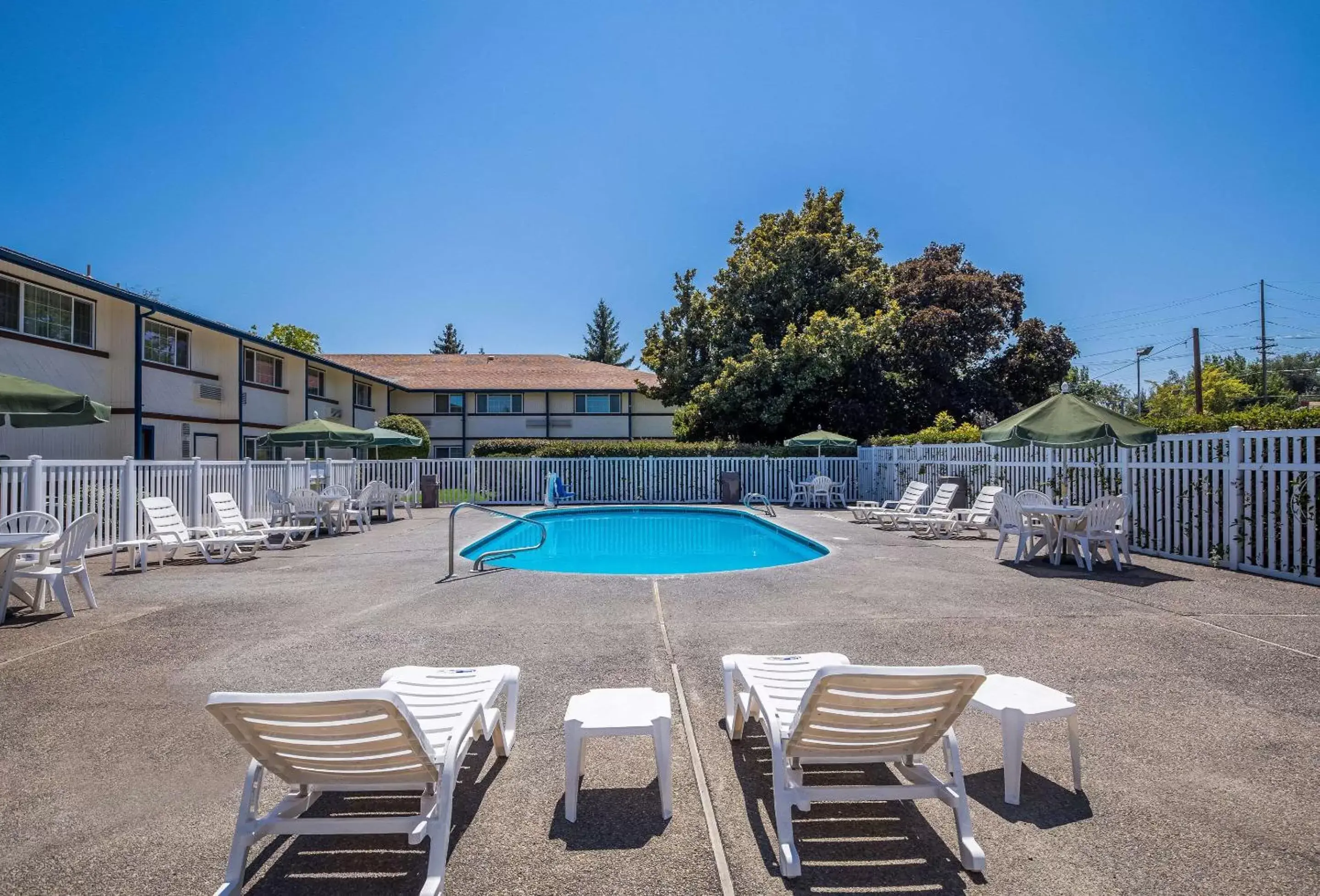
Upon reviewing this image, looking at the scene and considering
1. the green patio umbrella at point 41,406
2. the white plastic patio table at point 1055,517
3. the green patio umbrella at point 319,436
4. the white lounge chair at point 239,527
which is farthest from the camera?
the green patio umbrella at point 319,436

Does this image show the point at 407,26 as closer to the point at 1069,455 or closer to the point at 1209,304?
the point at 1069,455

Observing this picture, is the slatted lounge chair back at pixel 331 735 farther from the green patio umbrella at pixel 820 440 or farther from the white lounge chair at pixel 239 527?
the green patio umbrella at pixel 820 440

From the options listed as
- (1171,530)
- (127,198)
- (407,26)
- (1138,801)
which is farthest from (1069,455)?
(127,198)

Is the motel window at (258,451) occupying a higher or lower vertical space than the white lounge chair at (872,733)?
higher

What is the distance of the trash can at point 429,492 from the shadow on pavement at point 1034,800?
19.2 metres

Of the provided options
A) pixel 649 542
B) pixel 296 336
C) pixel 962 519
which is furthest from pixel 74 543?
pixel 296 336

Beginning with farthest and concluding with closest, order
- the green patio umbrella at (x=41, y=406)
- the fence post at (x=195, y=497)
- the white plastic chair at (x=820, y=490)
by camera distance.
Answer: the white plastic chair at (x=820, y=490) → the fence post at (x=195, y=497) → the green patio umbrella at (x=41, y=406)

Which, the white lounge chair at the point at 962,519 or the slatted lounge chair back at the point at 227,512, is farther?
the white lounge chair at the point at 962,519

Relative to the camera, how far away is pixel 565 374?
112 ft

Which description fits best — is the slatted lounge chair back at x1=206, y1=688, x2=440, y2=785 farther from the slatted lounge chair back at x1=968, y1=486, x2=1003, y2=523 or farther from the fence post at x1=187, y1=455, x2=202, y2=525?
the slatted lounge chair back at x1=968, y1=486, x2=1003, y2=523

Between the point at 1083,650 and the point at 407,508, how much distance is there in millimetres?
15583

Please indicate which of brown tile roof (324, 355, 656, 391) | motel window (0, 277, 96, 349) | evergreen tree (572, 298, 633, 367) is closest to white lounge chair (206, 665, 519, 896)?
motel window (0, 277, 96, 349)

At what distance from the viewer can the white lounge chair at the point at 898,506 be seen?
14711mm

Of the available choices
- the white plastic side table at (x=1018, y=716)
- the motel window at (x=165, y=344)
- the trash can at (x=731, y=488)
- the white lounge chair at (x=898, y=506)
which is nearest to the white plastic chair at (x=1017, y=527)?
the white lounge chair at (x=898, y=506)
